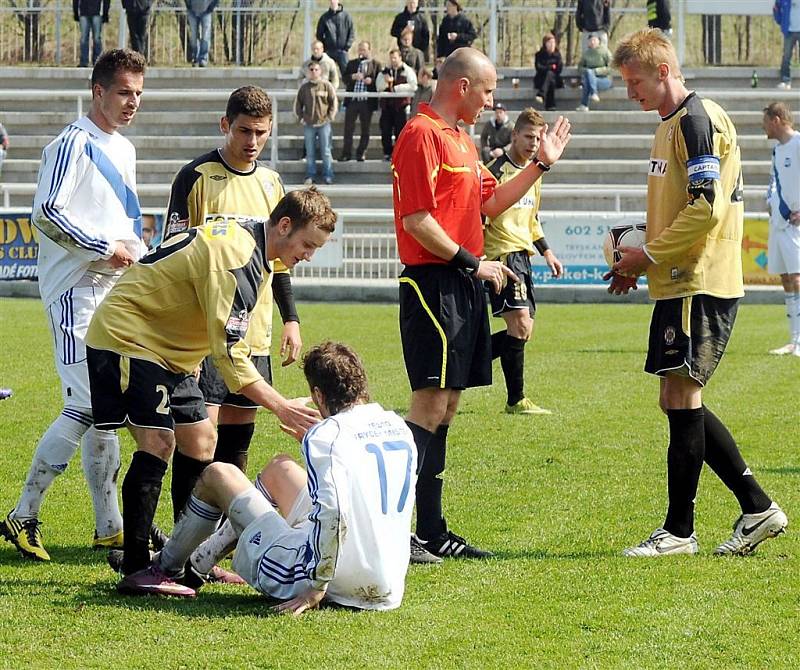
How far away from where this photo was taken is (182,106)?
28.6 meters

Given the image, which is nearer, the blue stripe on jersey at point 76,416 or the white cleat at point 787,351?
the blue stripe on jersey at point 76,416

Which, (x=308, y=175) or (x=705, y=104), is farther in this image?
(x=308, y=175)

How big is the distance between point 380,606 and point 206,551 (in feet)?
2.57

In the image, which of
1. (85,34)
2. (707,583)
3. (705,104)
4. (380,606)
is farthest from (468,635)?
(85,34)

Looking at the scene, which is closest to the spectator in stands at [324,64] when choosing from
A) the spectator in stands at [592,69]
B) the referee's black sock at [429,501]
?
the spectator in stands at [592,69]

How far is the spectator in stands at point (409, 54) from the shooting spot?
26.2 meters

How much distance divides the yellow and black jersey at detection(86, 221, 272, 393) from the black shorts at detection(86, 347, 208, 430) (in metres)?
0.04

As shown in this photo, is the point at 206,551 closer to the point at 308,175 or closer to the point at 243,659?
the point at 243,659

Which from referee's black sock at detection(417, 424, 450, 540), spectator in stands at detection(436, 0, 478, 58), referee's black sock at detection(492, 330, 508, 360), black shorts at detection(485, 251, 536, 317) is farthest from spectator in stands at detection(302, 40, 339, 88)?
referee's black sock at detection(417, 424, 450, 540)

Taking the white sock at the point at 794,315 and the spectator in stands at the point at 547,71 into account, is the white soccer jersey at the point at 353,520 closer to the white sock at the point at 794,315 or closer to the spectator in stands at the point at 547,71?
the white sock at the point at 794,315

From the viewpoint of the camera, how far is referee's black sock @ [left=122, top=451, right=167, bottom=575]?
5793 mm

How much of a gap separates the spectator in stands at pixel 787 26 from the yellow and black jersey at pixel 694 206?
2192cm

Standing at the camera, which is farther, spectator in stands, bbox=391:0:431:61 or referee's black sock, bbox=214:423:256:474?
spectator in stands, bbox=391:0:431:61

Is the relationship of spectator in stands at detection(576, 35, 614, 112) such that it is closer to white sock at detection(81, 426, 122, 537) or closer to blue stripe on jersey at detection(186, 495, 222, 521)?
white sock at detection(81, 426, 122, 537)
